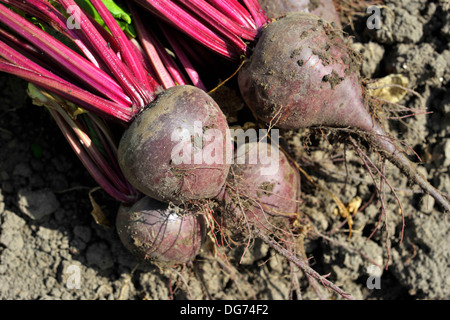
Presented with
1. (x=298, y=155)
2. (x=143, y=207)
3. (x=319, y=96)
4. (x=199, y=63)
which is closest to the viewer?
(x=319, y=96)

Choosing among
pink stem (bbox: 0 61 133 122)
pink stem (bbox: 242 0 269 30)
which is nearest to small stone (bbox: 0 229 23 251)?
pink stem (bbox: 0 61 133 122)

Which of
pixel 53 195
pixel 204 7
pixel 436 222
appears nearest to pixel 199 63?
pixel 204 7

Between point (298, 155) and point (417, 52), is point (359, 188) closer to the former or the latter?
point (298, 155)

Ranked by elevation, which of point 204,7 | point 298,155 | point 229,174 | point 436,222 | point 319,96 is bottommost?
point 436,222

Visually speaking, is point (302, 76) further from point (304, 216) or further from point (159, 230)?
point (159, 230)

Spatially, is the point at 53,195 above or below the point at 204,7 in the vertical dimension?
below

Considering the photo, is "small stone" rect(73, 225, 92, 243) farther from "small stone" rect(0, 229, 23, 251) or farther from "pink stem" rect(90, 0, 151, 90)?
"pink stem" rect(90, 0, 151, 90)

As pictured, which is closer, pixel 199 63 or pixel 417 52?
pixel 199 63
